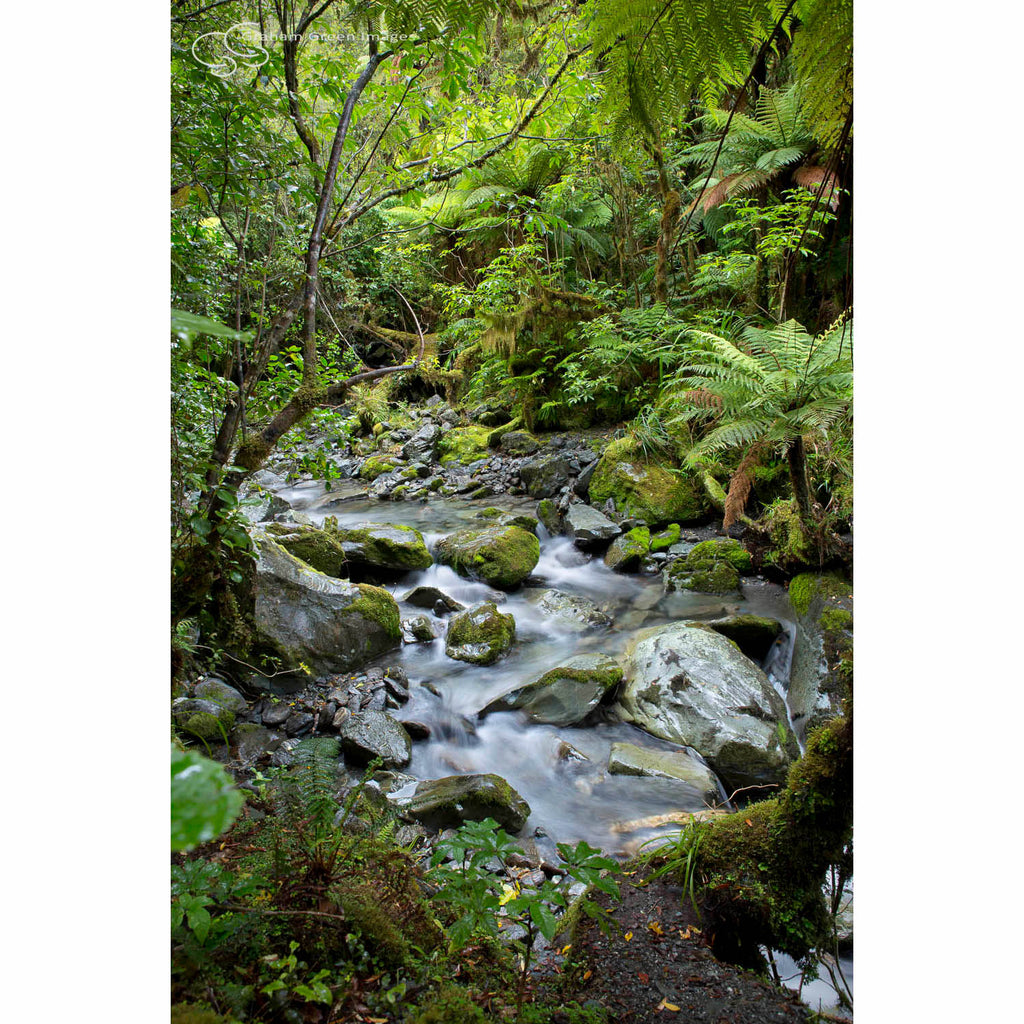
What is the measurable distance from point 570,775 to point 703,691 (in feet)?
2.71

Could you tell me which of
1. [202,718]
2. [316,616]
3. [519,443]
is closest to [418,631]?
[316,616]

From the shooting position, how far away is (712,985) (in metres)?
1.28

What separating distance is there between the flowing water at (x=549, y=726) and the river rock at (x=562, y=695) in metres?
0.06

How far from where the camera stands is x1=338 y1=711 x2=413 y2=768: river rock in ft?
9.21

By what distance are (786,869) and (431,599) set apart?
10.9ft

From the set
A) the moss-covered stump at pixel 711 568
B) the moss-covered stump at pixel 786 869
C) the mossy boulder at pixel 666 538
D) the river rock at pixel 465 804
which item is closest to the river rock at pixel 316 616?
the river rock at pixel 465 804

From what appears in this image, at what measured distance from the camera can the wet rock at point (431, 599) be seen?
4492mm

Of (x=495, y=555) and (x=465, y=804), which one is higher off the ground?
(x=495, y=555)

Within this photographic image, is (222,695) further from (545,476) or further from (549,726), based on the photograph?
(545,476)

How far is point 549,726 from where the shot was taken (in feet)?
10.7
